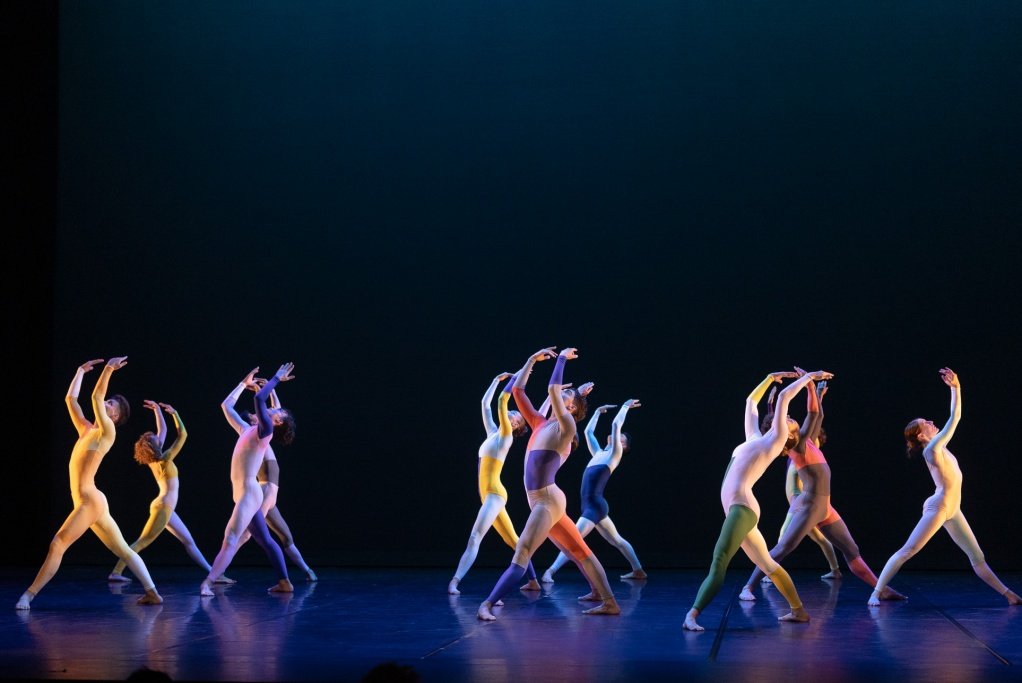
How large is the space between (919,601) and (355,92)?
669 cm

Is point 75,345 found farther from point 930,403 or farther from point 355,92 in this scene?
point 930,403

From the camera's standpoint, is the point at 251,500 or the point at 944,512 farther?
the point at 251,500

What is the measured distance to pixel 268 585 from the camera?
344 inches

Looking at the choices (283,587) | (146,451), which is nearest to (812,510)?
(283,587)

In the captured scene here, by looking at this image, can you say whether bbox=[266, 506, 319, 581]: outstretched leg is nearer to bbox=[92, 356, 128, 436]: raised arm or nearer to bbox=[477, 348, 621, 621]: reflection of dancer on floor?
bbox=[92, 356, 128, 436]: raised arm

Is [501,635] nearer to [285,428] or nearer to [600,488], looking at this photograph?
[600,488]

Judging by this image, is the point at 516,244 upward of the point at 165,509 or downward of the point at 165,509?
upward

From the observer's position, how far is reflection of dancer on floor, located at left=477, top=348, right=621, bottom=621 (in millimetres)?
6633

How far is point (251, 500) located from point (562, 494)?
256cm

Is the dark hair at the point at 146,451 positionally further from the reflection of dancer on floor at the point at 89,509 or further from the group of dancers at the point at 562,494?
the reflection of dancer on floor at the point at 89,509

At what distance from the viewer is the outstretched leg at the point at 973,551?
7.21m

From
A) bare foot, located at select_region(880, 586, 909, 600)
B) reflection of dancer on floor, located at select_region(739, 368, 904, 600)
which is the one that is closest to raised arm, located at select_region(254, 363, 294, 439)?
reflection of dancer on floor, located at select_region(739, 368, 904, 600)

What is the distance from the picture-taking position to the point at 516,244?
1050 cm

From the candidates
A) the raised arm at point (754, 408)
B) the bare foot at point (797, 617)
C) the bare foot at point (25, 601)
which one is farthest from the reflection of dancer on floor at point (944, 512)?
the bare foot at point (25, 601)
